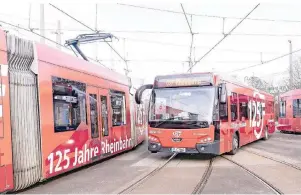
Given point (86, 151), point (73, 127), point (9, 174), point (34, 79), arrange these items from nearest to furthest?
point (9, 174)
point (34, 79)
point (73, 127)
point (86, 151)

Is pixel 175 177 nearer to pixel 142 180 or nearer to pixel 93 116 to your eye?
pixel 142 180

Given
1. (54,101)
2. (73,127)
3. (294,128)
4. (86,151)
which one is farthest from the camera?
(294,128)

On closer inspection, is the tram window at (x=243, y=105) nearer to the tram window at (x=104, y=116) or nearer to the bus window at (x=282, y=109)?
the tram window at (x=104, y=116)

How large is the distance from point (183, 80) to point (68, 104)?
4602mm

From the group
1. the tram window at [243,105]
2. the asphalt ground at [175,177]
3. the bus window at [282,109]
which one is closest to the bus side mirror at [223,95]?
the asphalt ground at [175,177]

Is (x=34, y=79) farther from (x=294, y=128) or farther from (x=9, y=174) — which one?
(x=294, y=128)

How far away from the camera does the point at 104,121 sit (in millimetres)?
12531

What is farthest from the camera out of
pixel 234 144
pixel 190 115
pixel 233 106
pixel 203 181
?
pixel 234 144

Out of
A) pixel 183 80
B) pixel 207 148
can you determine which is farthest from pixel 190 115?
pixel 183 80

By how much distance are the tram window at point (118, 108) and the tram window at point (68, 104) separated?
2.60m

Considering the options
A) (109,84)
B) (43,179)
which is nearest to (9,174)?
(43,179)

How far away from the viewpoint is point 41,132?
858 cm

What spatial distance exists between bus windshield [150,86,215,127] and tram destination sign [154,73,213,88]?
173 mm

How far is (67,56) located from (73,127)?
1.85 meters
